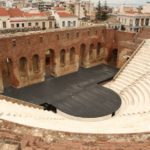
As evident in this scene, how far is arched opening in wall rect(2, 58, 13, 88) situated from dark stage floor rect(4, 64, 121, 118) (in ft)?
2.00

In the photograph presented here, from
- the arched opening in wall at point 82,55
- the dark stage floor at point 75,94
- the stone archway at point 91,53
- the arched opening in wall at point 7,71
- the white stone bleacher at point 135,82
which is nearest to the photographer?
the white stone bleacher at point 135,82

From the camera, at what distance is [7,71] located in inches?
638

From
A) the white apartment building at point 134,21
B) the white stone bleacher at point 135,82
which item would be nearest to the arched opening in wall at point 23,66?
the white stone bleacher at point 135,82

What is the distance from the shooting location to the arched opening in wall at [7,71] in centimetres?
1558

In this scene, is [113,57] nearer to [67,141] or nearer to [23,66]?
[23,66]

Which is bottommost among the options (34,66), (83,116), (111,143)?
(83,116)

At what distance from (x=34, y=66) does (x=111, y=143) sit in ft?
43.5

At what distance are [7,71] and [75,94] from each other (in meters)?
5.43

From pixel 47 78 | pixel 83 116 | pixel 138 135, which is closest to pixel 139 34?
pixel 47 78

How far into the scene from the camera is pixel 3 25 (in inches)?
1117

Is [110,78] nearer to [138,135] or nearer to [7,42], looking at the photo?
[7,42]

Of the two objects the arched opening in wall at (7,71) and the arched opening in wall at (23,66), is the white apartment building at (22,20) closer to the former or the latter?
the arched opening in wall at (23,66)

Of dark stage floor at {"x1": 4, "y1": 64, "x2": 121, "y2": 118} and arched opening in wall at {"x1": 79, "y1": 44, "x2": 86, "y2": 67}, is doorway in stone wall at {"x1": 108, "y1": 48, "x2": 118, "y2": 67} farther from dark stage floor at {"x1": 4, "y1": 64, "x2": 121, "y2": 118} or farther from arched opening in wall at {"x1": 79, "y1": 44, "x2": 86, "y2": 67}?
dark stage floor at {"x1": 4, "y1": 64, "x2": 121, "y2": 118}

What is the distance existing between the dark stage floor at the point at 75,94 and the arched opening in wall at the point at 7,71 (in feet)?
2.00
